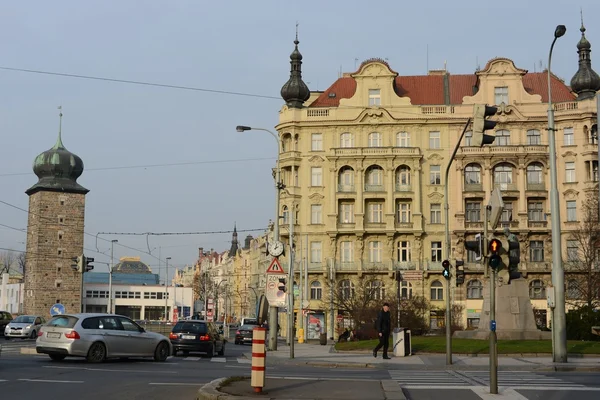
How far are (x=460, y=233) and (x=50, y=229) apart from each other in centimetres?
6868

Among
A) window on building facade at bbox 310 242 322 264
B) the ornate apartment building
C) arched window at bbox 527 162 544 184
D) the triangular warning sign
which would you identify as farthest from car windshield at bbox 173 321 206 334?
arched window at bbox 527 162 544 184

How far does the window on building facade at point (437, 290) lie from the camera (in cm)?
7006

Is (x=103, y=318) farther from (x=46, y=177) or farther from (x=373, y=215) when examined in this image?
(x=46, y=177)

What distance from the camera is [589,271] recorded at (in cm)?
5572

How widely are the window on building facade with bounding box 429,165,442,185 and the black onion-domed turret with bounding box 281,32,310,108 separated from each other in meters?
12.6

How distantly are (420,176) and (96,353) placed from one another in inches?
1974

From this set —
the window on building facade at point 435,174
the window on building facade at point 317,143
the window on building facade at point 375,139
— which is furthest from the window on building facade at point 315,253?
the window on building facade at point 435,174

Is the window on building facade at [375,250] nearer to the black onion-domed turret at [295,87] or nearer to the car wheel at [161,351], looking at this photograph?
the black onion-domed turret at [295,87]

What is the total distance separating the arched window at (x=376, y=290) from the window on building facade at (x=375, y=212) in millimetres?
5278

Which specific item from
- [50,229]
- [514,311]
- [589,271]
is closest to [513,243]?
[514,311]

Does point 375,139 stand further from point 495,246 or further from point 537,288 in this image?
point 495,246

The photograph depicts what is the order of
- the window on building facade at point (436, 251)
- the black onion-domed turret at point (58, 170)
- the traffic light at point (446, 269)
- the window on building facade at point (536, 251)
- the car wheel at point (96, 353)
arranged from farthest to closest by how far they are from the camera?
1. the black onion-domed turret at point (58, 170)
2. the window on building facade at point (436, 251)
3. the window on building facade at point (536, 251)
4. the traffic light at point (446, 269)
5. the car wheel at point (96, 353)

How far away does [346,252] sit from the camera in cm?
7150

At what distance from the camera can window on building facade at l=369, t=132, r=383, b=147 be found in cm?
7100
